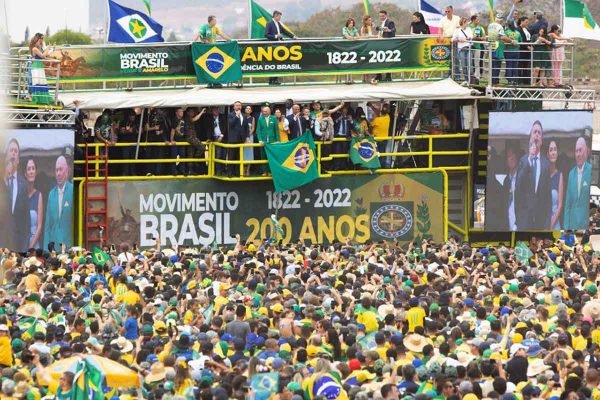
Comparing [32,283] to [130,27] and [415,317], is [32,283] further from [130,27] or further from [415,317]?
[130,27]

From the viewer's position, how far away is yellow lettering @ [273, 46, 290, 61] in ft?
108

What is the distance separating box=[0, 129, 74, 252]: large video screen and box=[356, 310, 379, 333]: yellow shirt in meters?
9.97

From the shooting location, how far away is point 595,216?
4225 centimetres

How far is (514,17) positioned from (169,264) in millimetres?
10194

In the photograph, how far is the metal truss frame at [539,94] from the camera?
32719 millimetres

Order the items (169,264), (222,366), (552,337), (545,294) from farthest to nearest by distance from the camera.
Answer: (169,264), (545,294), (552,337), (222,366)

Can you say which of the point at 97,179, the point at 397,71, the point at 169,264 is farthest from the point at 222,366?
the point at 397,71

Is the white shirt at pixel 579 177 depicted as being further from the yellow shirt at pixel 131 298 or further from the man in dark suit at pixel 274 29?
the yellow shirt at pixel 131 298

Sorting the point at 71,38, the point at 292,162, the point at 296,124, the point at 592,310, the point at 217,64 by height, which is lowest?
the point at 592,310

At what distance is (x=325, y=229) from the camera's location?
3281cm

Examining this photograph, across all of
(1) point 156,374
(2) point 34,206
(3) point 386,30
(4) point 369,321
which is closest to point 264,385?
(1) point 156,374

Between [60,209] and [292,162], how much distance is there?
4269 millimetres

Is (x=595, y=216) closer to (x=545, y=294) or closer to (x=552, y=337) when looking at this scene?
(x=545, y=294)

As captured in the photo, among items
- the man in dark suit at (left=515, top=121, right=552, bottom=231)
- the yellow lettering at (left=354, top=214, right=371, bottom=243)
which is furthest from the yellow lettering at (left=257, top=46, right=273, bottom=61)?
the man in dark suit at (left=515, top=121, right=552, bottom=231)
